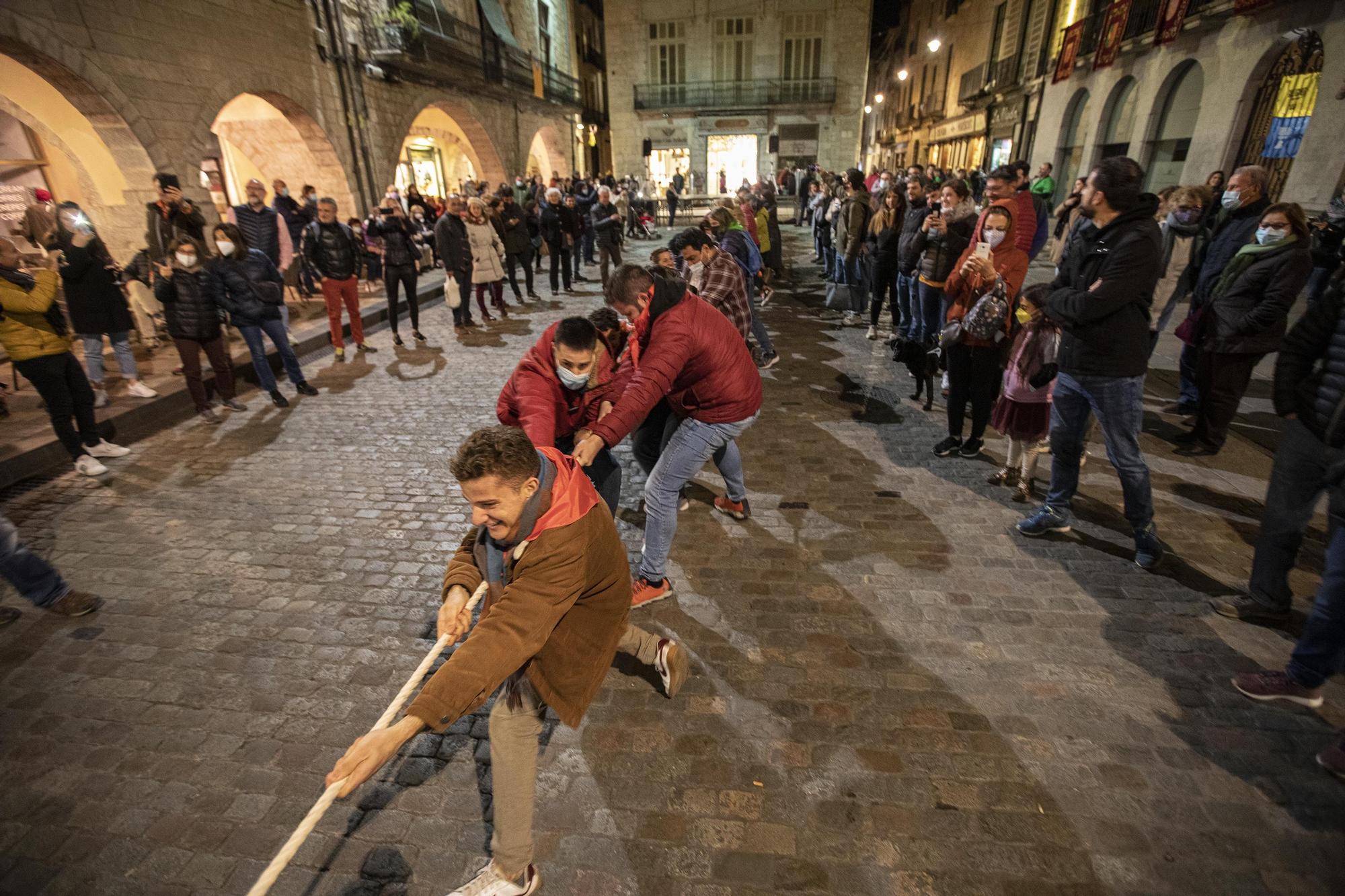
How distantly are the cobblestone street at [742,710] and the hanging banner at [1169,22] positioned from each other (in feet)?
43.0

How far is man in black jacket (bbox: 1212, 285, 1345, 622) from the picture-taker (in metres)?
2.76

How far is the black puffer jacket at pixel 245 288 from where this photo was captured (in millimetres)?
6168

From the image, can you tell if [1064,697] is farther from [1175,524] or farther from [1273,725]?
[1175,524]

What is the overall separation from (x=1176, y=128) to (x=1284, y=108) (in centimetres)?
359

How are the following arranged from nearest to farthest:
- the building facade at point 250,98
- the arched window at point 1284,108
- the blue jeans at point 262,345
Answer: the blue jeans at point 262,345 → the building facade at point 250,98 → the arched window at point 1284,108

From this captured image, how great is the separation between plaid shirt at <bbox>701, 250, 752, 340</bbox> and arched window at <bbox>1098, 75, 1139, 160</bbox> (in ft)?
49.7

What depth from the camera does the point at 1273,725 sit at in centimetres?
271

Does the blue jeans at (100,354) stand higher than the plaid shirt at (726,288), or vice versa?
the plaid shirt at (726,288)

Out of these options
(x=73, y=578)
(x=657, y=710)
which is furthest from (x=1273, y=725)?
(x=73, y=578)

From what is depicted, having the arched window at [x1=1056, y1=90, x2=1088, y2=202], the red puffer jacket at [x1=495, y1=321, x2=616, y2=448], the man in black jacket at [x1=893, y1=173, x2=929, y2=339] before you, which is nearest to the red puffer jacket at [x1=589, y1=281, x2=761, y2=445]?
the red puffer jacket at [x1=495, y1=321, x2=616, y2=448]

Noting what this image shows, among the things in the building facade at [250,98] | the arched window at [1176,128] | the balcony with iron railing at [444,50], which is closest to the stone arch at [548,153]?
the balcony with iron railing at [444,50]

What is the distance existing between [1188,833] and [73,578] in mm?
5951

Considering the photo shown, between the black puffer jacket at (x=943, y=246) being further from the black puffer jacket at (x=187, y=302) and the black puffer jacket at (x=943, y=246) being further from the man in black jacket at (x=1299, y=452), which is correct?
the black puffer jacket at (x=187, y=302)

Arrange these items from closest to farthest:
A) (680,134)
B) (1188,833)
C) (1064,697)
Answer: (1188,833)
(1064,697)
(680,134)
